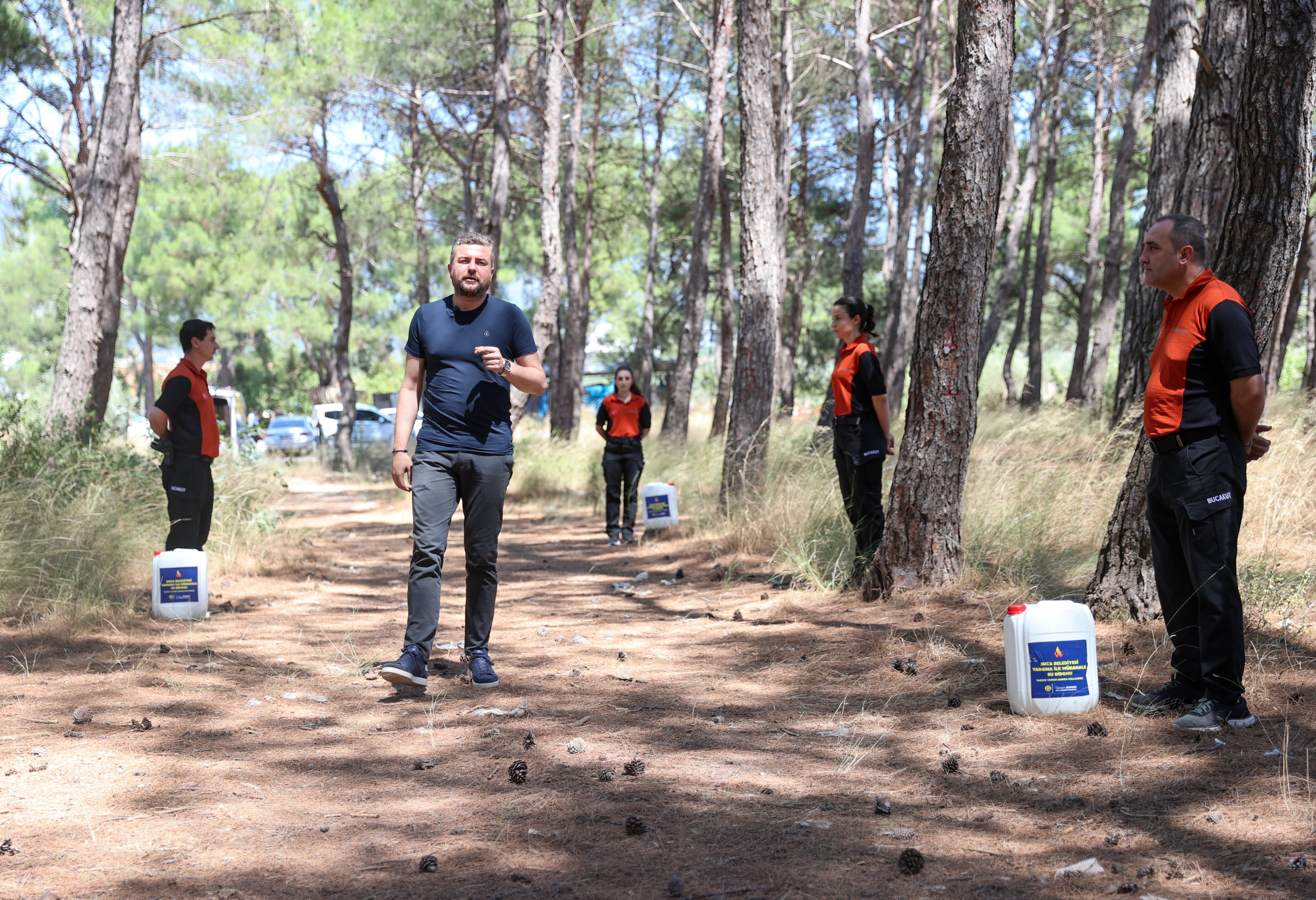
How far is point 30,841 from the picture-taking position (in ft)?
10.8

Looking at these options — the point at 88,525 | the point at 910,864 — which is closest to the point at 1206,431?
the point at 910,864

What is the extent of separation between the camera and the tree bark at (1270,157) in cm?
489

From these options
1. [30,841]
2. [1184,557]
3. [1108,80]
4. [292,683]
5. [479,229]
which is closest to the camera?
[30,841]

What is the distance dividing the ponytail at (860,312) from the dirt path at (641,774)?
6.17ft

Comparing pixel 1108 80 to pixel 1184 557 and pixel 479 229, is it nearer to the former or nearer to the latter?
pixel 479 229

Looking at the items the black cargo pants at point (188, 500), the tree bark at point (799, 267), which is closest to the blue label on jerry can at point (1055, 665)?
the black cargo pants at point (188, 500)

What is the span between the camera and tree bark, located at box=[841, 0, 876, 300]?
54.1 feet

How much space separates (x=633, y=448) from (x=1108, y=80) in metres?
20.5

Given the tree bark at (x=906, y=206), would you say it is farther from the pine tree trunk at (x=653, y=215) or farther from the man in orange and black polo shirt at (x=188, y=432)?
the man in orange and black polo shirt at (x=188, y=432)

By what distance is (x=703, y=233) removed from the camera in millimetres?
19547

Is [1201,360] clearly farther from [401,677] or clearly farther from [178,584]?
[178,584]

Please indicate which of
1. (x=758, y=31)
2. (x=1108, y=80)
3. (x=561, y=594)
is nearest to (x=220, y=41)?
(x=758, y=31)

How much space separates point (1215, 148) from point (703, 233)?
11612 millimetres

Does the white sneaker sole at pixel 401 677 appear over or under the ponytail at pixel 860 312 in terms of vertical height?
under
